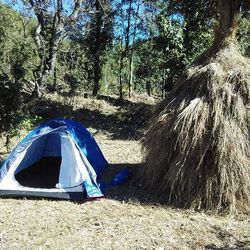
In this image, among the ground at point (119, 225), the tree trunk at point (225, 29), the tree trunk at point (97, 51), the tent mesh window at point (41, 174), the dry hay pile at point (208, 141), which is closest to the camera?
the ground at point (119, 225)

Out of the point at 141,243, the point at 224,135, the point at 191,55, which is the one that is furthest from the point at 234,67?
the point at 191,55

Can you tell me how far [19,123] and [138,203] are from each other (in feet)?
13.4

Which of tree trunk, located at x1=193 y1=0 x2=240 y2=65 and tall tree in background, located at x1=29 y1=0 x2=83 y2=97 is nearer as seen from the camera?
tree trunk, located at x1=193 y1=0 x2=240 y2=65

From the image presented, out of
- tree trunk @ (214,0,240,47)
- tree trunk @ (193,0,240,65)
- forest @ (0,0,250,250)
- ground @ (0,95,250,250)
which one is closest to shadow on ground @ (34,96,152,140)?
forest @ (0,0,250,250)

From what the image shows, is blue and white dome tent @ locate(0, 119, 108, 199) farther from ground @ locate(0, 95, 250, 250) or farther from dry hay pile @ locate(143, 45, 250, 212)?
dry hay pile @ locate(143, 45, 250, 212)

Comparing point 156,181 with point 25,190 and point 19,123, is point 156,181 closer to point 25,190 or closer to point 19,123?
point 25,190

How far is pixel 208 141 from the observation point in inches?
268

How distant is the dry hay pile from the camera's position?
21.9ft

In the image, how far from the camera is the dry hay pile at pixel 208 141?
6684 millimetres

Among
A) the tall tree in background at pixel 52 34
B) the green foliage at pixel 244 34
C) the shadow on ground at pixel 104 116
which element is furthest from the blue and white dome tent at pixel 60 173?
the green foliage at pixel 244 34

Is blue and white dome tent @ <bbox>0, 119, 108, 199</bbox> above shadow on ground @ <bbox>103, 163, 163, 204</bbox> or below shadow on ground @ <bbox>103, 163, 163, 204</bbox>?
above

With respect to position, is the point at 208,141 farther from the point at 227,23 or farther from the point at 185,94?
the point at 227,23

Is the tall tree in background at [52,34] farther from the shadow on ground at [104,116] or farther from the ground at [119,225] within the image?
the ground at [119,225]

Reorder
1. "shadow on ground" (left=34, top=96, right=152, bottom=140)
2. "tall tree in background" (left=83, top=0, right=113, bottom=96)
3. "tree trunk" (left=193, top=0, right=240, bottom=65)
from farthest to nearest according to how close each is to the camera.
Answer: "tall tree in background" (left=83, top=0, right=113, bottom=96) → "shadow on ground" (left=34, top=96, right=152, bottom=140) → "tree trunk" (left=193, top=0, right=240, bottom=65)
